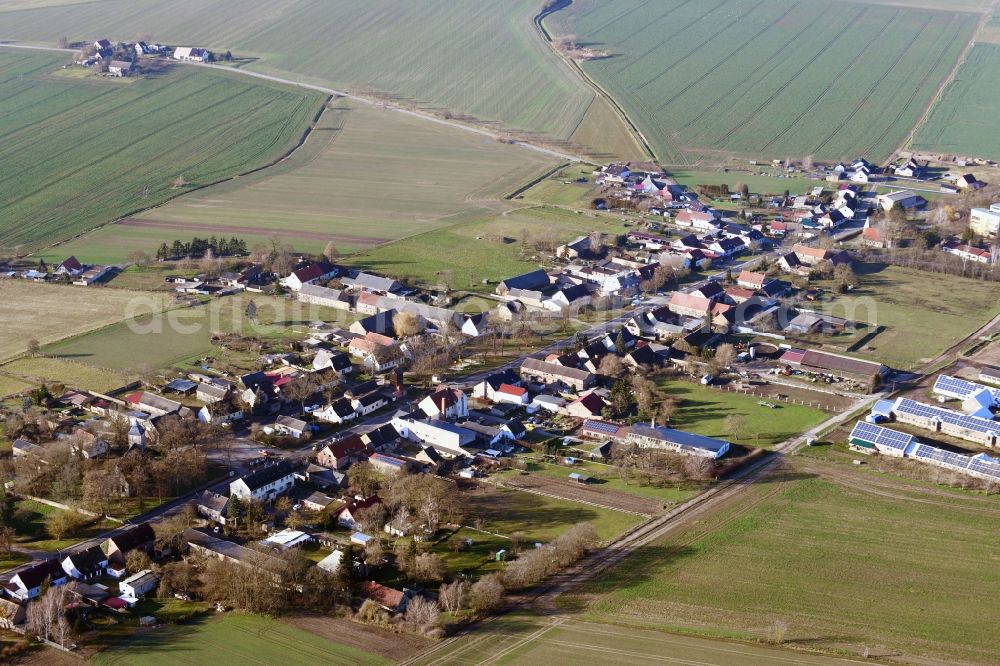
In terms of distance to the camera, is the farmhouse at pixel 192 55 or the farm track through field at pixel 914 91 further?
Result: the farmhouse at pixel 192 55

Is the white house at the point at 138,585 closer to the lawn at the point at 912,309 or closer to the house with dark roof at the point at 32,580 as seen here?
the house with dark roof at the point at 32,580

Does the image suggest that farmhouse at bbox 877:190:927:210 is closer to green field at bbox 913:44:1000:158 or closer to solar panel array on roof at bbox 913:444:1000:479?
green field at bbox 913:44:1000:158

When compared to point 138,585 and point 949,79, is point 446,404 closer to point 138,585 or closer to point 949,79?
point 138,585

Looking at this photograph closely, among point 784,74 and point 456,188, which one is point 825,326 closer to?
point 456,188

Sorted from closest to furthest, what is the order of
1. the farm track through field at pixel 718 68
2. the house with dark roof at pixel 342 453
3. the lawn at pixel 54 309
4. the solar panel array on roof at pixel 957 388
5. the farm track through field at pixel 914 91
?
the house with dark roof at pixel 342 453 < the solar panel array on roof at pixel 957 388 < the lawn at pixel 54 309 < the farm track through field at pixel 914 91 < the farm track through field at pixel 718 68

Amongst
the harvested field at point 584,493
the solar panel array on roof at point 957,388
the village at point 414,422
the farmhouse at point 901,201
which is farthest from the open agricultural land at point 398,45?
the harvested field at point 584,493

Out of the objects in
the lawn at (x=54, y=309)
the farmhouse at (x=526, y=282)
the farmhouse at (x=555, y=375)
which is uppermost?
the farmhouse at (x=526, y=282)
